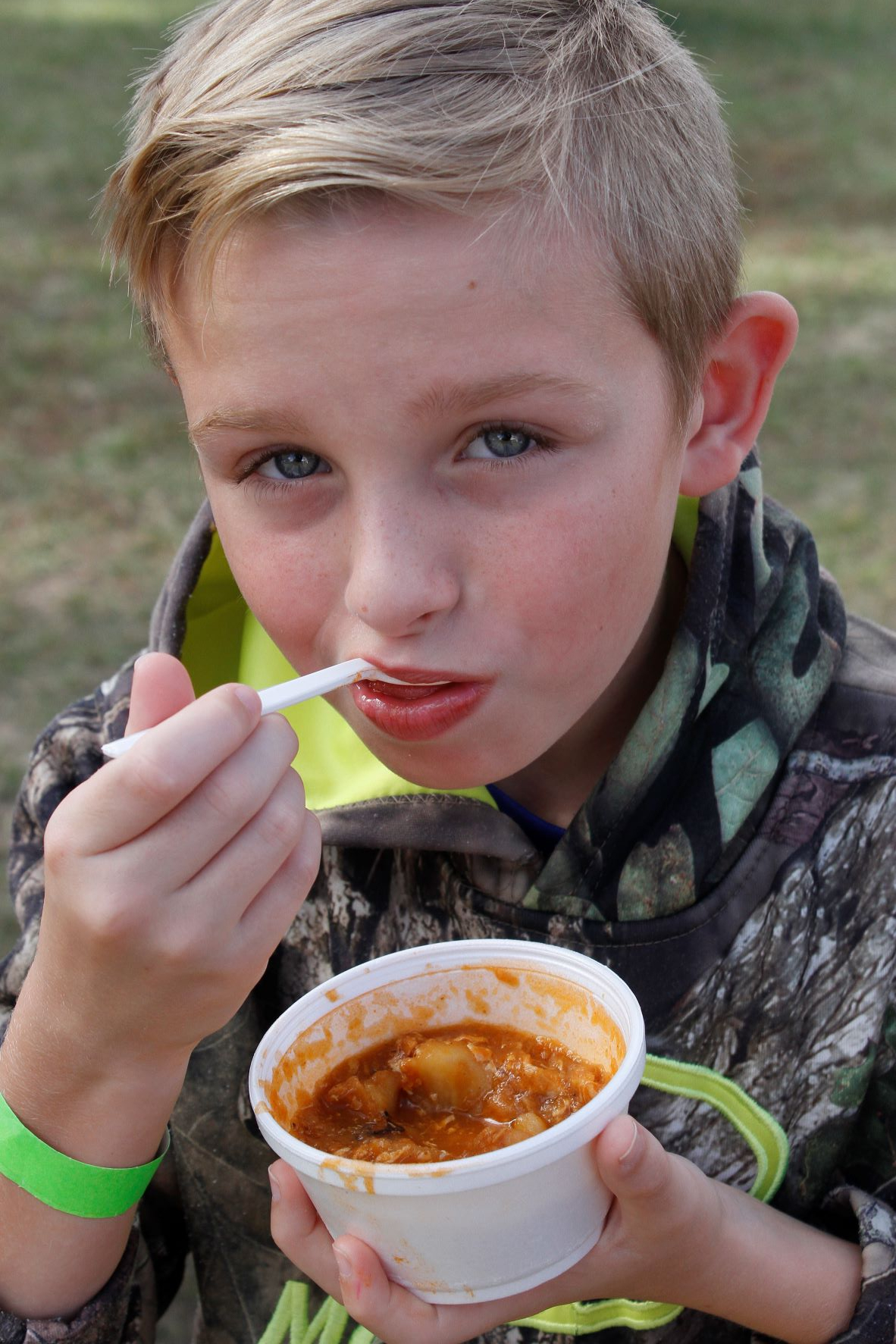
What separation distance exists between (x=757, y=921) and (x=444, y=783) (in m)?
0.40

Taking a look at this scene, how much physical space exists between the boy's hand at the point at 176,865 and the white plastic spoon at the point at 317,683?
0.20 feet

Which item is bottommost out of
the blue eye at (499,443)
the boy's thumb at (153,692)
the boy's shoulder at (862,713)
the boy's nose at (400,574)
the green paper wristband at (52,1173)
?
the green paper wristband at (52,1173)

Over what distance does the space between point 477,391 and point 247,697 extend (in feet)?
1.19

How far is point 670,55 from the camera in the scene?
1613 millimetres

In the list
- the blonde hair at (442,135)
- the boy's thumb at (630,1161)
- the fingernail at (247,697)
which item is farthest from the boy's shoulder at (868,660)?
the fingernail at (247,697)

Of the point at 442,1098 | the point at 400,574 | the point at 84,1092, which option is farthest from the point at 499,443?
the point at 84,1092

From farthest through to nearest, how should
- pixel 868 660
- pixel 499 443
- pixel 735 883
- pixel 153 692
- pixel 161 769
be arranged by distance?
pixel 868 660
pixel 735 883
pixel 499 443
pixel 153 692
pixel 161 769

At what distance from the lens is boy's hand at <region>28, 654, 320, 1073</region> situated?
1152 millimetres

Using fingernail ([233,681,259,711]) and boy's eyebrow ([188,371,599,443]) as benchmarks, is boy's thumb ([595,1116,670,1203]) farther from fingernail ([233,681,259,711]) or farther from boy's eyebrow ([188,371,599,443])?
boy's eyebrow ([188,371,599,443])

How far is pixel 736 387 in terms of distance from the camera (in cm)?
167

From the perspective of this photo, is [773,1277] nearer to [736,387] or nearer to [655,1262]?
[655,1262]

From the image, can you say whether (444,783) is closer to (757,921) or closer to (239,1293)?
(757,921)

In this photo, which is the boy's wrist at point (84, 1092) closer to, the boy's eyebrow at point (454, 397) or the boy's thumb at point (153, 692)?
the boy's thumb at point (153, 692)

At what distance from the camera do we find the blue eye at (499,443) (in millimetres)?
1365
